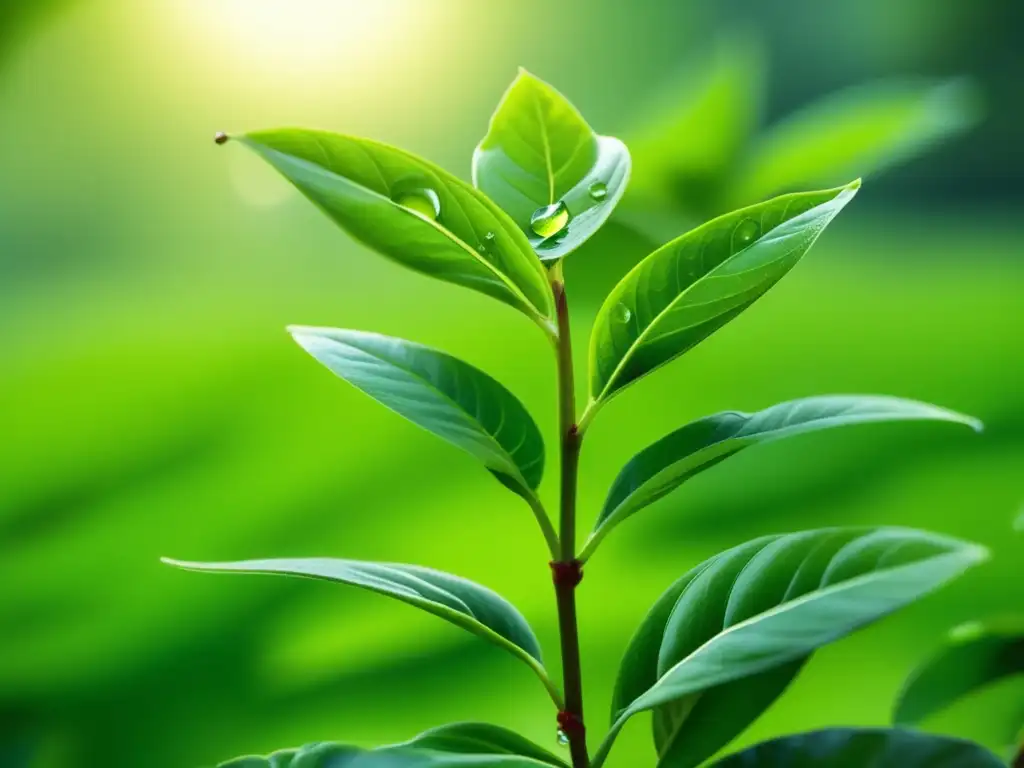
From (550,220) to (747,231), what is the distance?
0.09 meters

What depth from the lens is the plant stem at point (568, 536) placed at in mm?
431

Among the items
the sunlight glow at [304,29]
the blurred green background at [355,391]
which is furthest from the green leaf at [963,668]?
the sunlight glow at [304,29]

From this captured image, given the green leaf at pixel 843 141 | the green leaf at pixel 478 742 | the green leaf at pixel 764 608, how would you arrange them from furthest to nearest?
the green leaf at pixel 843 141
the green leaf at pixel 478 742
the green leaf at pixel 764 608

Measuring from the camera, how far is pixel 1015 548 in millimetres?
848

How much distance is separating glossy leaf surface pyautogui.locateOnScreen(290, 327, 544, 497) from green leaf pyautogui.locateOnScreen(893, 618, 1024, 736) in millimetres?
354

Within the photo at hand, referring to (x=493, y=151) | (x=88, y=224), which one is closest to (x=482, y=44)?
(x=88, y=224)

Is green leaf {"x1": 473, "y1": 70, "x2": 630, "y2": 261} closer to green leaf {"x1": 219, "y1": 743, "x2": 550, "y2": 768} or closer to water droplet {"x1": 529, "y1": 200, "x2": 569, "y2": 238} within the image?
water droplet {"x1": 529, "y1": 200, "x2": 569, "y2": 238}

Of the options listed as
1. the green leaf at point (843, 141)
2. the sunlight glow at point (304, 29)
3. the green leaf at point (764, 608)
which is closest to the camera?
the green leaf at point (764, 608)

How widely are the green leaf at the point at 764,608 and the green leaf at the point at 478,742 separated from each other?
3 cm

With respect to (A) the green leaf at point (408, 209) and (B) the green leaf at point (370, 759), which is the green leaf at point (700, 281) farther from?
(B) the green leaf at point (370, 759)

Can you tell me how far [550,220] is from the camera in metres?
0.42

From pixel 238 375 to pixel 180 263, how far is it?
0.63 ft

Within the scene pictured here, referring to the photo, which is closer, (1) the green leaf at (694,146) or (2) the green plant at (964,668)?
(2) the green plant at (964,668)

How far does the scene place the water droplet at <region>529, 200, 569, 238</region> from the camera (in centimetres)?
42
